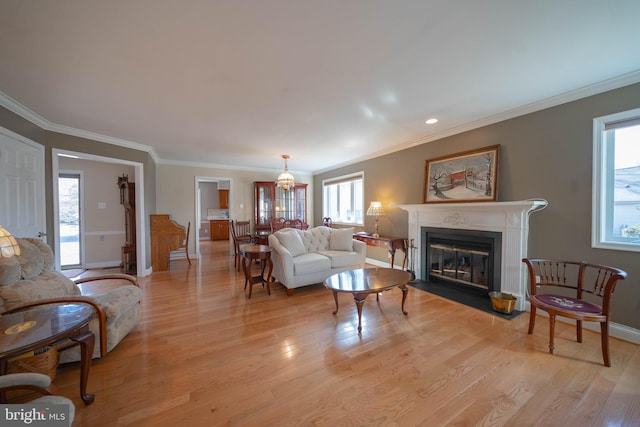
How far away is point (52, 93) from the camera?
8.13 ft

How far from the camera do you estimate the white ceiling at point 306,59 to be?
1480mm

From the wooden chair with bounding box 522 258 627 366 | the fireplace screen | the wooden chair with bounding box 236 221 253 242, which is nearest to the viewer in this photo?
the wooden chair with bounding box 522 258 627 366

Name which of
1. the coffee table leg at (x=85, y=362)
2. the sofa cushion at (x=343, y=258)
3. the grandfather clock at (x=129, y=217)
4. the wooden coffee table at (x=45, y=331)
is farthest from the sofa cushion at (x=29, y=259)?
the sofa cushion at (x=343, y=258)

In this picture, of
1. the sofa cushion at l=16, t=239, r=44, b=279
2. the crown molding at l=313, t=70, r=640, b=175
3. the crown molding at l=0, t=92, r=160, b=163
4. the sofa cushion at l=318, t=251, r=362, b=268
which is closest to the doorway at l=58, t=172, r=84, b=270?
the crown molding at l=0, t=92, r=160, b=163

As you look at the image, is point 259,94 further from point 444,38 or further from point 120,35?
point 444,38

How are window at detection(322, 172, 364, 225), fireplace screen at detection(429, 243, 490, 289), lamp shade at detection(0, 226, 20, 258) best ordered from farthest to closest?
window at detection(322, 172, 364, 225) < fireplace screen at detection(429, 243, 490, 289) < lamp shade at detection(0, 226, 20, 258)

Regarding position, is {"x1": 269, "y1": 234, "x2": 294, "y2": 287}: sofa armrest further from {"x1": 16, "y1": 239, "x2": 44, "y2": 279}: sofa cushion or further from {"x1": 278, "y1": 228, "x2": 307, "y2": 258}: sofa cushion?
{"x1": 16, "y1": 239, "x2": 44, "y2": 279}: sofa cushion

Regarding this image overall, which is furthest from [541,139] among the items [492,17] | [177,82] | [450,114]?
[177,82]

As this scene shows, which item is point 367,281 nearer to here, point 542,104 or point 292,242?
point 292,242

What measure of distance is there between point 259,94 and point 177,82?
777mm

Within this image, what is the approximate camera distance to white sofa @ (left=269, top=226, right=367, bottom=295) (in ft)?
11.6

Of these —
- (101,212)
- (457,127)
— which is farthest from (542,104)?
(101,212)

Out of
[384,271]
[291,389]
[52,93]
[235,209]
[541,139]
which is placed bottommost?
[291,389]

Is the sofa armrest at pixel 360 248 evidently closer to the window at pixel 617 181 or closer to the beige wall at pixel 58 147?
the window at pixel 617 181
